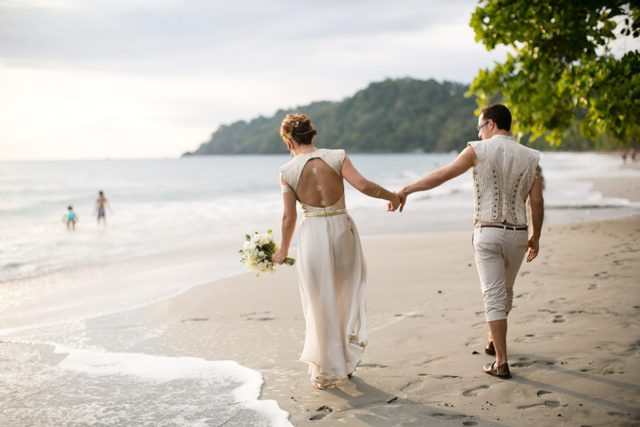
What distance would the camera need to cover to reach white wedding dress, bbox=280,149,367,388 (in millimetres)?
4910

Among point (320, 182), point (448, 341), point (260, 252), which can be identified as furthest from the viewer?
point (448, 341)

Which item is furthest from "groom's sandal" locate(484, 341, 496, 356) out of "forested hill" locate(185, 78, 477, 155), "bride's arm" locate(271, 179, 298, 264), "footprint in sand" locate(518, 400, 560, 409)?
"forested hill" locate(185, 78, 477, 155)

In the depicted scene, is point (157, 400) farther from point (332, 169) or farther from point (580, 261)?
point (580, 261)

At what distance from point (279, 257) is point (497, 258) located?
76.4 inches

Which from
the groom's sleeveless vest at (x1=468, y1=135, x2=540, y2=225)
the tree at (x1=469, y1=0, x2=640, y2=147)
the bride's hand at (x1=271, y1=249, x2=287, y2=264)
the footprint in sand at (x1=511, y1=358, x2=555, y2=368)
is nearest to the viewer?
the groom's sleeveless vest at (x1=468, y1=135, x2=540, y2=225)

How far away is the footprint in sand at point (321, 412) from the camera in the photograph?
14.2 ft

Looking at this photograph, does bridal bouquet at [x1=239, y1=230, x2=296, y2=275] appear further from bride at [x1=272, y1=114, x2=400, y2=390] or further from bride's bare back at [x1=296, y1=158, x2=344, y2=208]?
bride's bare back at [x1=296, y1=158, x2=344, y2=208]

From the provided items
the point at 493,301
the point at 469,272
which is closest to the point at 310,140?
the point at 493,301

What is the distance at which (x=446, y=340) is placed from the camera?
19.5ft

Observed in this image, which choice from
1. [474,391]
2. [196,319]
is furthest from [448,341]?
[196,319]

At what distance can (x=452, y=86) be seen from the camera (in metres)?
170

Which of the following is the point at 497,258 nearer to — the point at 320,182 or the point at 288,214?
the point at 320,182

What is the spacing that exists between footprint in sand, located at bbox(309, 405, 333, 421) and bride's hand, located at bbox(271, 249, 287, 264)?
4.53 ft

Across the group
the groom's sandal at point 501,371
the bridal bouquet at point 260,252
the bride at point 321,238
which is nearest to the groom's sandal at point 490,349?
the groom's sandal at point 501,371
